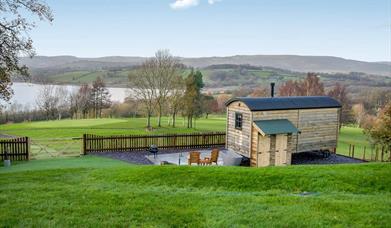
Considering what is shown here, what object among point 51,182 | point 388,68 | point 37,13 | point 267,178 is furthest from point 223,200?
point 388,68

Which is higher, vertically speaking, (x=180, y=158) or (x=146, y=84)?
(x=146, y=84)

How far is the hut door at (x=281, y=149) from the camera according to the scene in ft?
59.6

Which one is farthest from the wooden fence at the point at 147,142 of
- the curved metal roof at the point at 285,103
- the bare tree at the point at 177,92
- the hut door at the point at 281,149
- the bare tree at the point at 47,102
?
the bare tree at the point at 47,102

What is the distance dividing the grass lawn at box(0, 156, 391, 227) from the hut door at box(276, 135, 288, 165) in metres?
6.42

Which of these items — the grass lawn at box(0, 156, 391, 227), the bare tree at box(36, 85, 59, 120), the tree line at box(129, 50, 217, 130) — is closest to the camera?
the grass lawn at box(0, 156, 391, 227)

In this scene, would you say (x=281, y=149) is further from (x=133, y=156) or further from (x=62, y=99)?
(x=62, y=99)

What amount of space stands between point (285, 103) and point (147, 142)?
8.95m

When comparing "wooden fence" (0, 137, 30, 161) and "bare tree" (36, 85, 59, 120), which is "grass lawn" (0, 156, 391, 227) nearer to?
"wooden fence" (0, 137, 30, 161)

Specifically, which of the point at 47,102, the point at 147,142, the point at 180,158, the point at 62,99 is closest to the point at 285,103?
the point at 180,158

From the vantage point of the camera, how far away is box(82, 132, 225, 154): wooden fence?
2012 cm

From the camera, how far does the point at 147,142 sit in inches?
843

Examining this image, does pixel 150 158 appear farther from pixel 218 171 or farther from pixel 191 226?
pixel 191 226

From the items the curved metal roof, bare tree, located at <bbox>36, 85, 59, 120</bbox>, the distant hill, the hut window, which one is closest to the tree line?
the hut window

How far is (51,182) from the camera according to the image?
10.2 m
